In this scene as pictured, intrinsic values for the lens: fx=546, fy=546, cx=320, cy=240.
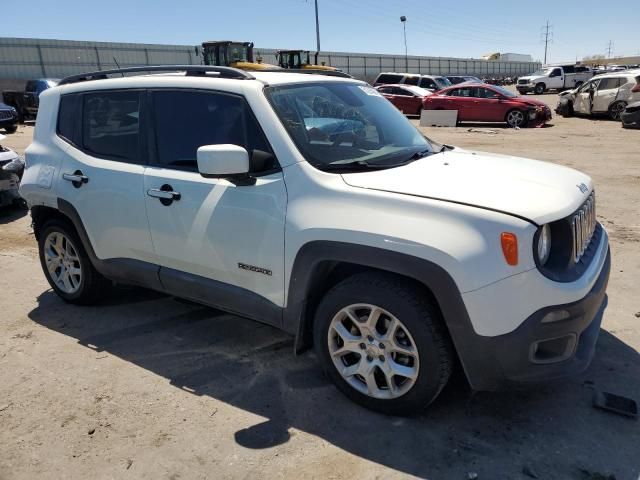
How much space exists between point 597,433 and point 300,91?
261cm

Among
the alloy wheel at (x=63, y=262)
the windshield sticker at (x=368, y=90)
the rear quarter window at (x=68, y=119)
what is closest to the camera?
the windshield sticker at (x=368, y=90)

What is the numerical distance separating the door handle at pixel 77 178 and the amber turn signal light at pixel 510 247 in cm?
307

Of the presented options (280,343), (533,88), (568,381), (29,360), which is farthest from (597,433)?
(533,88)

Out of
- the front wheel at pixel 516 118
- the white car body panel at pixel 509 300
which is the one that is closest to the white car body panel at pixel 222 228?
the white car body panel at pixel 509 300

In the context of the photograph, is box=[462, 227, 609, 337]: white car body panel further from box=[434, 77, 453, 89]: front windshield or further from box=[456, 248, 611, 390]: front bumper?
box=[434, 77, 453, 89]: front windshield

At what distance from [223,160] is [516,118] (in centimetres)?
1791

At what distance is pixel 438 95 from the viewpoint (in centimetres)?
2059

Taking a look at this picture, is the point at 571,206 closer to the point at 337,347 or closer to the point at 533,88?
the point at 337,347

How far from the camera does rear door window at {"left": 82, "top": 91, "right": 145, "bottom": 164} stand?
3.88m

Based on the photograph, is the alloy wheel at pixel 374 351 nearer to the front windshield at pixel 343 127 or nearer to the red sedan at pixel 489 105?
the front windshield at pixel 343 127

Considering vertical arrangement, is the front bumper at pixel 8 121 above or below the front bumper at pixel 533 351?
above

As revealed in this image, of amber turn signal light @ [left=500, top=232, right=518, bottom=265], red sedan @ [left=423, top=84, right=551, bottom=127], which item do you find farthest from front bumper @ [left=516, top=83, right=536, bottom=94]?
amber turn signal light @ [left=500, top=232, right=518, bottom=265]

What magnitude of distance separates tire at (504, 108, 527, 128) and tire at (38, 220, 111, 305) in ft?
56.4

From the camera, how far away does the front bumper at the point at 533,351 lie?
2.55 metres
